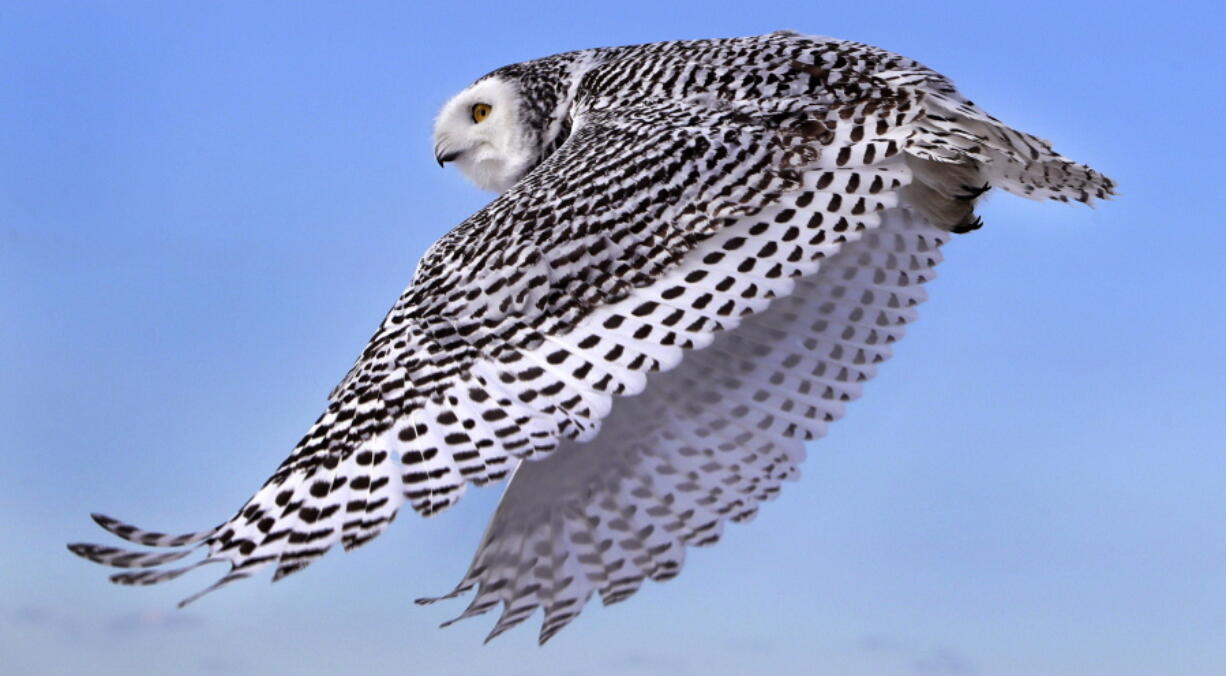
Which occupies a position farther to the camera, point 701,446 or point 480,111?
point 480,111

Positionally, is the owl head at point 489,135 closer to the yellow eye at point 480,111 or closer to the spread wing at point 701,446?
the yellow eye at point 480,111

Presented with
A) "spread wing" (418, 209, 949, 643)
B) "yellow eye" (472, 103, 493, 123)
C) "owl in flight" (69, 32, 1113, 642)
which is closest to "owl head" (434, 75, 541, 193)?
"yellow eye" (472, 103, 493, 123)

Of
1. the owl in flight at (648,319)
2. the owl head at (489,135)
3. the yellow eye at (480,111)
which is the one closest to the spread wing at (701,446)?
the owl in flight at (648,319)

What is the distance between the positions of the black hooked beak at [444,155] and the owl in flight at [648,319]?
0.87 metres

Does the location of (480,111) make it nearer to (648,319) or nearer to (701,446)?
(701,446)

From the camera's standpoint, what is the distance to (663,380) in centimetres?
452

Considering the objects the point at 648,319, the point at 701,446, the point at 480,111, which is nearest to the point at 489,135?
the point at 480,111

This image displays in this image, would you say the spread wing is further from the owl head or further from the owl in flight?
the owl head

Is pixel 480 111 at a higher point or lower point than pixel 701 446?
higher

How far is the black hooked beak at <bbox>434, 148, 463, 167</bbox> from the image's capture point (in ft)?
19.5

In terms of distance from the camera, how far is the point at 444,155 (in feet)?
19.6

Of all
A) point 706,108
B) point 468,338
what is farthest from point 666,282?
point 706,108

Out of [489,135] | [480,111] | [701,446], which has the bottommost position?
[701,446]

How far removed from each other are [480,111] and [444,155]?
293 mm
